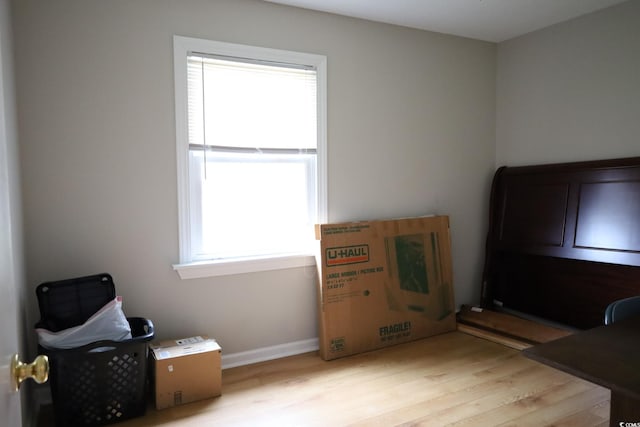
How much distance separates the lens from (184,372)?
93.6 inches

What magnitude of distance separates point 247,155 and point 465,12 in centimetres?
191

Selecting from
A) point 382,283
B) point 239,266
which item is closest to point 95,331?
point 239,266

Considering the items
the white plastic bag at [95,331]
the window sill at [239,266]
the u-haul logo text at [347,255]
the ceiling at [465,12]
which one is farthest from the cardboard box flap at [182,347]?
the ceiling at [465,12]

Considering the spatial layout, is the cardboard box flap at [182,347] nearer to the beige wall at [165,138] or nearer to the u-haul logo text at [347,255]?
the beige wall at [165,138]

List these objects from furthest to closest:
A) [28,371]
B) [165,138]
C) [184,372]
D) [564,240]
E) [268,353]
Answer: [564,240]
[268,353]
[165,138]
[184,372]
[28,371]

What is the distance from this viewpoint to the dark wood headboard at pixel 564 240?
291 centimetres

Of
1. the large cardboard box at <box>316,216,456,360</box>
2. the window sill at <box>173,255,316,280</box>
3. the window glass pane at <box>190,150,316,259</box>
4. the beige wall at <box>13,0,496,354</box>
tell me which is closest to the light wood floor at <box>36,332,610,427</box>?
the large cardboard box at <box>316,216,456,360</box>

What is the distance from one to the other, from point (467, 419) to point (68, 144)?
2.62 metres

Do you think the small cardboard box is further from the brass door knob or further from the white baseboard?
the brass door knob

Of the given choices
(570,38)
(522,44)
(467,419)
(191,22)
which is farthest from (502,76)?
(467,419)

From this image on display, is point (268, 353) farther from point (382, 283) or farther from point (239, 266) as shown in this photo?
point (382, 283)

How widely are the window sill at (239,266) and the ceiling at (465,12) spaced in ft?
5.72

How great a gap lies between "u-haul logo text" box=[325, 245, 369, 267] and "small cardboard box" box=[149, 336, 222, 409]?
0.98 m

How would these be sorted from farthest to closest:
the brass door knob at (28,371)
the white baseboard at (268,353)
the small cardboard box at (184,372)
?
the white baseboard at (268,353)
the small cardboard box at (184,372)
the brass door knob at (28,371)
